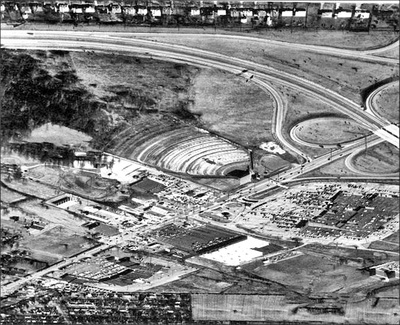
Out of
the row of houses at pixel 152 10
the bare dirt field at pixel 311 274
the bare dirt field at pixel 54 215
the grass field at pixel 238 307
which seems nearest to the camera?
the row of houses at pixel 152 10

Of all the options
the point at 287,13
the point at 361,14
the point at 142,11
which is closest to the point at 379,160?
the point at 361,14

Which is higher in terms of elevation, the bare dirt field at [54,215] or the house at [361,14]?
the house at [361,14]

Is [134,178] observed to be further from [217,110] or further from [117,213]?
[217,110]

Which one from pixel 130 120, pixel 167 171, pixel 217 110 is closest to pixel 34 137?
pixel 130 120

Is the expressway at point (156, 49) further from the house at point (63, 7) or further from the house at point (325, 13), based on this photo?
the house at point (325, 13)

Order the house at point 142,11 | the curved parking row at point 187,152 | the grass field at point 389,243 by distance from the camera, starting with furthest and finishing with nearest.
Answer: the grass field at point 389,243 → the curved parking row at point 187,152 → the house at point 142,11

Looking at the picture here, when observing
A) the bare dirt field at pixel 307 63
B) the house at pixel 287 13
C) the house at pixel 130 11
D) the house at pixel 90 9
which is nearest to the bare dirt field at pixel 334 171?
the bare dirt field at pixel 307 63

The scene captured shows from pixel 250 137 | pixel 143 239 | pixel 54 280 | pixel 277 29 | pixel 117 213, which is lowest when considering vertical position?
pixel 54 280
